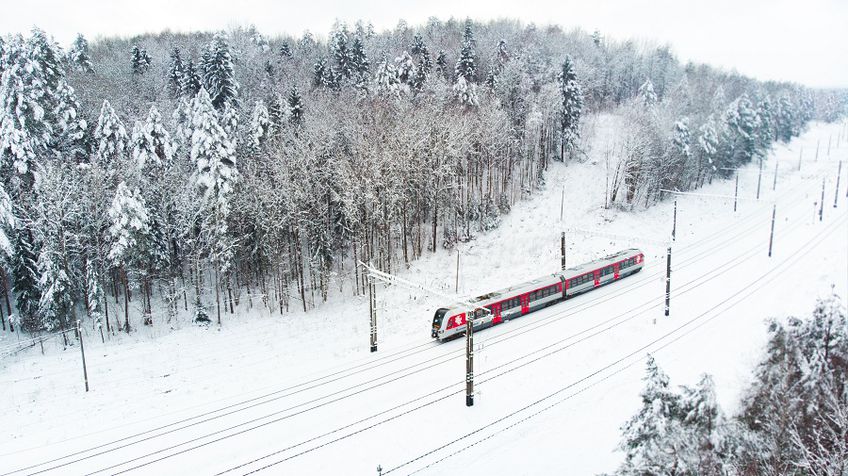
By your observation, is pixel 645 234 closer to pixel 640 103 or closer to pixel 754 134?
pixel 640 103

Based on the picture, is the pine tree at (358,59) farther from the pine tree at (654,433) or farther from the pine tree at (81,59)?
the pine tree at (654,433)

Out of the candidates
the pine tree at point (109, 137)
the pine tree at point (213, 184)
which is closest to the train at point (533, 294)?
the pine tree at point (213, 184)

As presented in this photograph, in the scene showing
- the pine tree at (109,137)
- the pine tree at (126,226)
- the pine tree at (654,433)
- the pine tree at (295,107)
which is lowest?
the pine tree at (654,433)

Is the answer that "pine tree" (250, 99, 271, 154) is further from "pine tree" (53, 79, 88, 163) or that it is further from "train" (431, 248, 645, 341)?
"train" (431, 248, 645, 341)

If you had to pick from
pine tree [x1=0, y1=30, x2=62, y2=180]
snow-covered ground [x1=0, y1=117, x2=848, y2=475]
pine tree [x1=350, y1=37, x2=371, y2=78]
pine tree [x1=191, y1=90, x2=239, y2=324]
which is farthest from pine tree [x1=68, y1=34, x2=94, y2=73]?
snow-covered ground [x1=0, y1=117, x2=848, y2=475]

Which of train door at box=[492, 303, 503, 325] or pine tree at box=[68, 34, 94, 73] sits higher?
pine tree at box=[68, 34, 94, 73]

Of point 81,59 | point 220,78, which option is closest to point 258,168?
point 220,78
